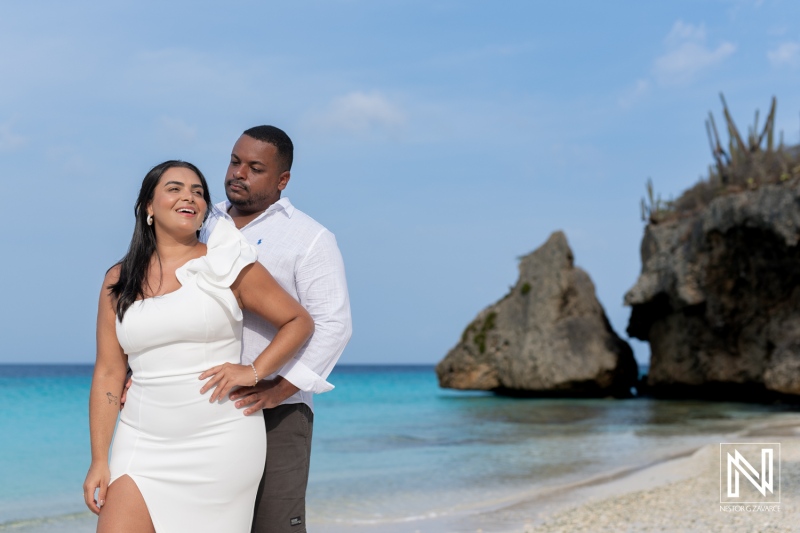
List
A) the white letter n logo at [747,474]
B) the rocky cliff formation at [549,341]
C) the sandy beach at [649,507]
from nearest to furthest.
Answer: the sandy beach at [649,507], the white letter n logo at [747,474], the rocky cliff formation at [549,341]

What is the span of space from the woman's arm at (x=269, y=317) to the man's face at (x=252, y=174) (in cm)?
39

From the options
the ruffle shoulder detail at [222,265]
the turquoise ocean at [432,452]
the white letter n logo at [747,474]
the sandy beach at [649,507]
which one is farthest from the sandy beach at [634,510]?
the ruffle shoulder detail at [222,265]

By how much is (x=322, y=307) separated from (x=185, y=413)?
2.09 feet

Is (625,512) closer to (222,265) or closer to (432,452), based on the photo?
(222,265)

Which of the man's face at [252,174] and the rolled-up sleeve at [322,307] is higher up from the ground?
the man's face at [252,174]

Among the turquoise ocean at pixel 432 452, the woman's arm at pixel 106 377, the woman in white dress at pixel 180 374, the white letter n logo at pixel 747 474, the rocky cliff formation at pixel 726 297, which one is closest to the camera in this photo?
the woman in white dress at pixel 180 374

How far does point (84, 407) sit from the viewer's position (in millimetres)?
26078

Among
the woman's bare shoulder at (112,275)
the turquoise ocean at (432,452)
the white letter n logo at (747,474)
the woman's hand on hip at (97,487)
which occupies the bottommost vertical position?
the turquoise ocean at (432,452)

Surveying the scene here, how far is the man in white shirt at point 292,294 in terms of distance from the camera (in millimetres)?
Result: 3080

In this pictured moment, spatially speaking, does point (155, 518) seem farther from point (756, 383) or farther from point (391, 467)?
point (756, 383)

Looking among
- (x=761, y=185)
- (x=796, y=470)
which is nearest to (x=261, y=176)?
(x=796, y=470)

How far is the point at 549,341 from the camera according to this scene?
27391 millimetres

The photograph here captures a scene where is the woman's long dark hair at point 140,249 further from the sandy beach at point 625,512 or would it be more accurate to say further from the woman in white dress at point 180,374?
the sandy beach at point 625,512

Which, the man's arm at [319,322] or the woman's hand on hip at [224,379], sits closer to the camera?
the woman's hand on hip at [224,379]
